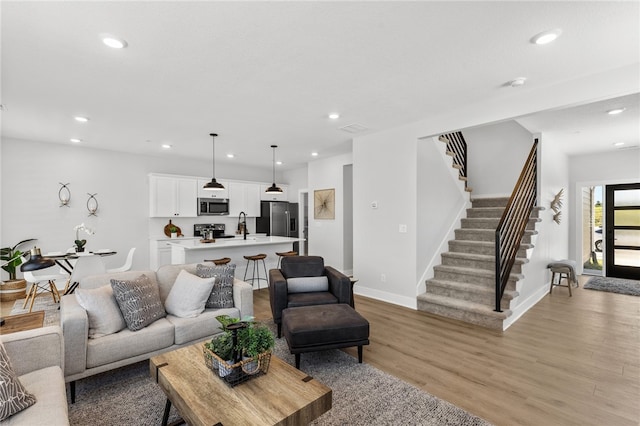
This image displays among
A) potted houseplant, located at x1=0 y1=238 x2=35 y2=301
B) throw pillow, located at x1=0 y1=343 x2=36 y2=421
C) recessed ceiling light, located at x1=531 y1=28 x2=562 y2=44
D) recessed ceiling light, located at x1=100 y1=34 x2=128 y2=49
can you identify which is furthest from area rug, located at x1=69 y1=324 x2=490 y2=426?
potted houseplant, located at x1=0 y1=238 x2=35 y2=301

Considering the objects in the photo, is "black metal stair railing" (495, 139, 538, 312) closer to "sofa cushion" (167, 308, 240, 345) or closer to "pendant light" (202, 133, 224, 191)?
"sofa cushion" (167, 308, 240, 345)

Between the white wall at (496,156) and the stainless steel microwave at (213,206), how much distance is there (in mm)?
5612

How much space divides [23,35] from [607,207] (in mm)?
9672

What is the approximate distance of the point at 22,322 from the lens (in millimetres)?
3955

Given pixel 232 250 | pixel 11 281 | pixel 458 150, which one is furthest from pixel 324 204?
pixel 11 281

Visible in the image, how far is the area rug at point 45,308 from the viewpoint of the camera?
4050 millimetres

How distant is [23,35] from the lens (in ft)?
7.45

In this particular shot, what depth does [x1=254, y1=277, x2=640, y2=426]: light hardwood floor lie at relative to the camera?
2.22 metres

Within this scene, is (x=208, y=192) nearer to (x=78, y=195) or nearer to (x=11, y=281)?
(x=78, y=195)

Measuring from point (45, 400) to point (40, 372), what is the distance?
0.38m

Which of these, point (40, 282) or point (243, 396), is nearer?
point (243, 396)

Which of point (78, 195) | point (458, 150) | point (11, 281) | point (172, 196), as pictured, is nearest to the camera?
point (11, 281)

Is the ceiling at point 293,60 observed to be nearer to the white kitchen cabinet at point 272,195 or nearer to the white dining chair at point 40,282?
the white dining chair at point 40,282

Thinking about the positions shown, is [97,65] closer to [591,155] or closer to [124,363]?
[124,363]
